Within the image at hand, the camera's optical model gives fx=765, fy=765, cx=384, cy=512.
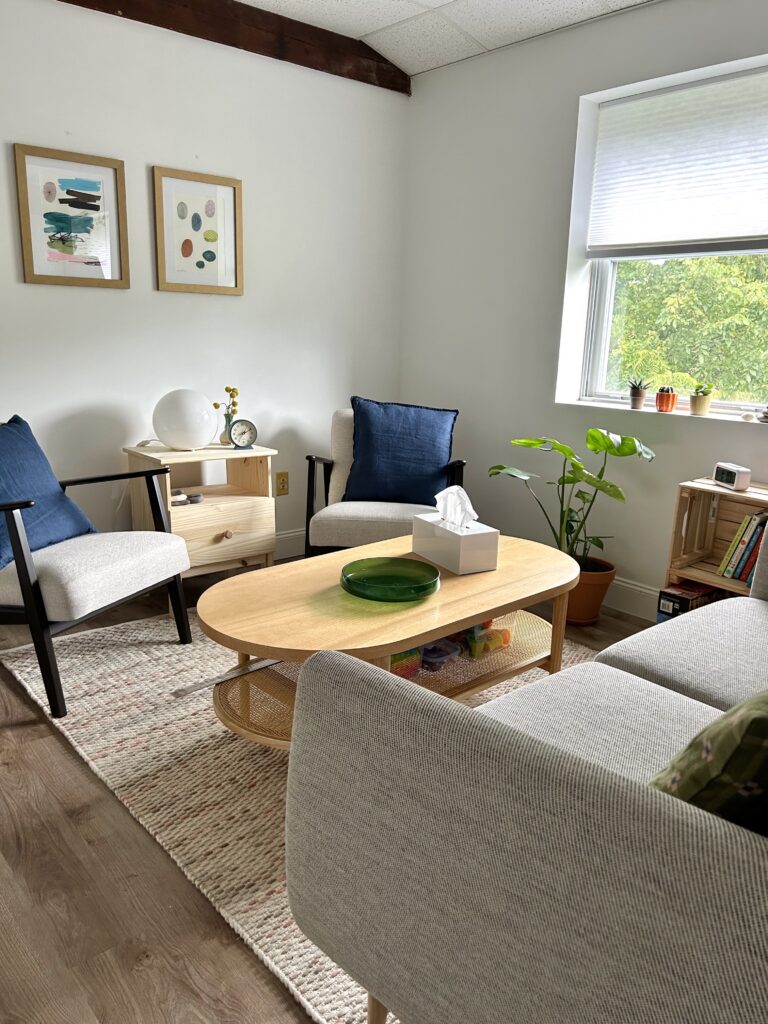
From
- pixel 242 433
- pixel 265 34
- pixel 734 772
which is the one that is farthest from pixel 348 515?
pixel 734 772

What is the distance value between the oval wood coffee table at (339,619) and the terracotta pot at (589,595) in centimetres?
62

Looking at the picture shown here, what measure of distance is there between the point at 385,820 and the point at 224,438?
8.85 feet

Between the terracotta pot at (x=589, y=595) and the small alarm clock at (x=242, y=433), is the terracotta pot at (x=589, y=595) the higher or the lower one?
the lower one

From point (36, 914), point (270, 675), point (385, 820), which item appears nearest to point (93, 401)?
point (270, 675)

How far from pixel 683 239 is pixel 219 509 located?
2.23 m

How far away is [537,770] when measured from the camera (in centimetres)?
84

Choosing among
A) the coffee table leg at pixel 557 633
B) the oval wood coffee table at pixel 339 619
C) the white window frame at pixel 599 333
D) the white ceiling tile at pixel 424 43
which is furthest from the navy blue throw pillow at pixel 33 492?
the white ceiling tile at pixel 424 43

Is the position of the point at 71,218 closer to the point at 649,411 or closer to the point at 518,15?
the point at 518,15

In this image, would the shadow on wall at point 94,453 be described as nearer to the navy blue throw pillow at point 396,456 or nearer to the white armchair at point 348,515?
the white armchair at point 348,515

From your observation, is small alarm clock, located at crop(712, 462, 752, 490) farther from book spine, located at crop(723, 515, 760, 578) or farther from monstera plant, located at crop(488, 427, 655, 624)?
monstera plant, located at crop(488, 427, 655, 624)

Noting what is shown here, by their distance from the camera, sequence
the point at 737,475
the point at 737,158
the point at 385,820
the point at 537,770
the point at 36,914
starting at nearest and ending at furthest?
the point at 537,770 < the point at 385,820 < the point at 36,914 < the point at 737,475 < the point at 737,158

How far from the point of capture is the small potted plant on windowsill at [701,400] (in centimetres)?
304

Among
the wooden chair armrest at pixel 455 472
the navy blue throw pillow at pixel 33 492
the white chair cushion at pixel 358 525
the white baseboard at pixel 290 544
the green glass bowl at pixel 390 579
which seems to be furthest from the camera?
the white baseboard at pixel 290 544

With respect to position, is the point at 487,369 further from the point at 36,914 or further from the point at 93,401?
the point at 36,914
